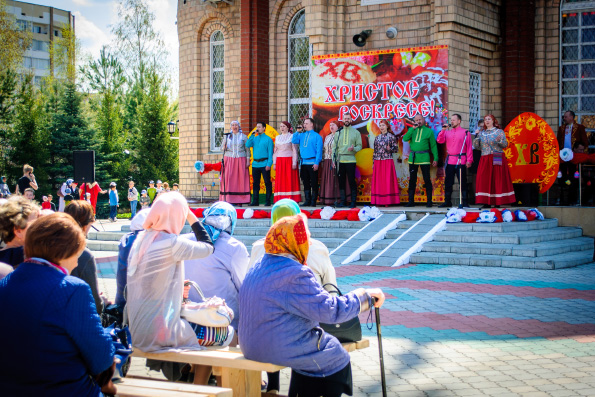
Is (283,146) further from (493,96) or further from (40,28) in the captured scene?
(40,28)

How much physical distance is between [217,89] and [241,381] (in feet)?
55.0

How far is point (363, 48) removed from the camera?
17781 millimetres

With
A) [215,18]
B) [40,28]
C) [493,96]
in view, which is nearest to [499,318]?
[493,96]

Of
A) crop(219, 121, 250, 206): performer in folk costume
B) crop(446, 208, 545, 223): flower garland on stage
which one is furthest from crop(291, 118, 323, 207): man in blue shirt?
crop(446, 208, 545, 223): flower garland on stage

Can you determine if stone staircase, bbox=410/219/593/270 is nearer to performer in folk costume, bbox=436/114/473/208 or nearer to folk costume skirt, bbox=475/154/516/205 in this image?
folk costume skirt, bbox=475/154/516/205

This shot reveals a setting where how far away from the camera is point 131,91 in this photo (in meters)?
44.7

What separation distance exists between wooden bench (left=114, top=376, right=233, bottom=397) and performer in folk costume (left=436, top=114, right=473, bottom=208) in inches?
454

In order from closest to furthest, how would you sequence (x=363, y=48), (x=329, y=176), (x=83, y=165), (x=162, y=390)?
(x=162, y=390) < (x=329, y=176) < (x=363, y=48) < (x=83, y=165)

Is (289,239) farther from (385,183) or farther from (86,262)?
(385,183)

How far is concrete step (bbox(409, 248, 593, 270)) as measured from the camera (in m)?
11.3

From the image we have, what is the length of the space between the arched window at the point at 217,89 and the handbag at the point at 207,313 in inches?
621

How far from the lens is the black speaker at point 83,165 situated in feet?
62.2

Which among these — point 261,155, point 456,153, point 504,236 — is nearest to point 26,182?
point 261,155

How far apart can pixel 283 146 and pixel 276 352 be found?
12802 millimetres
